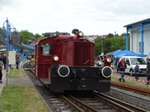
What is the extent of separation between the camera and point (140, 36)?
143ft

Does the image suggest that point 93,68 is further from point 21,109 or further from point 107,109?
point 21,109

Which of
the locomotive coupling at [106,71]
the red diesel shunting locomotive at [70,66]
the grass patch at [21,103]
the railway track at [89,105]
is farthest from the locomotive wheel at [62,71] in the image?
the locomotive coupling at [106,71]

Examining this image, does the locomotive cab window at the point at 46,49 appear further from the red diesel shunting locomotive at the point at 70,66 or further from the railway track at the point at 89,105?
the railway track at the point at 89,105

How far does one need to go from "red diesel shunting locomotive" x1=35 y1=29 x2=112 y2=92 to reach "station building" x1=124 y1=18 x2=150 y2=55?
2705 cm

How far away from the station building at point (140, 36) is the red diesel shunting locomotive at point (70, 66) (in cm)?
2705

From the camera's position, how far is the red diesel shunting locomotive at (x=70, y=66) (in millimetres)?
11742

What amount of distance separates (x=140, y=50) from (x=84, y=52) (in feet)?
107

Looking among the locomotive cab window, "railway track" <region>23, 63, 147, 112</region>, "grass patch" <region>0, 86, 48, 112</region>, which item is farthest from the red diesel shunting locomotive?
"grass patch" <region>0, 86, 48, 112</region>

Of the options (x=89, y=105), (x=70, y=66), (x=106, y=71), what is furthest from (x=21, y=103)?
(x=106, y=71)

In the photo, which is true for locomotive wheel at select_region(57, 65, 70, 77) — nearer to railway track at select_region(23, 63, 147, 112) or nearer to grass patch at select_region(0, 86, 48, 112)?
railway track at select_region(23, 63, 147, 112)

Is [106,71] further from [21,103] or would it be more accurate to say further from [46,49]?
[21,103]

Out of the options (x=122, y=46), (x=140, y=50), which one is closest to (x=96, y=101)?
(x=140, y=50)

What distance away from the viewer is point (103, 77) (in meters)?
12.2

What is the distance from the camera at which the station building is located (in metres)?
40.2
